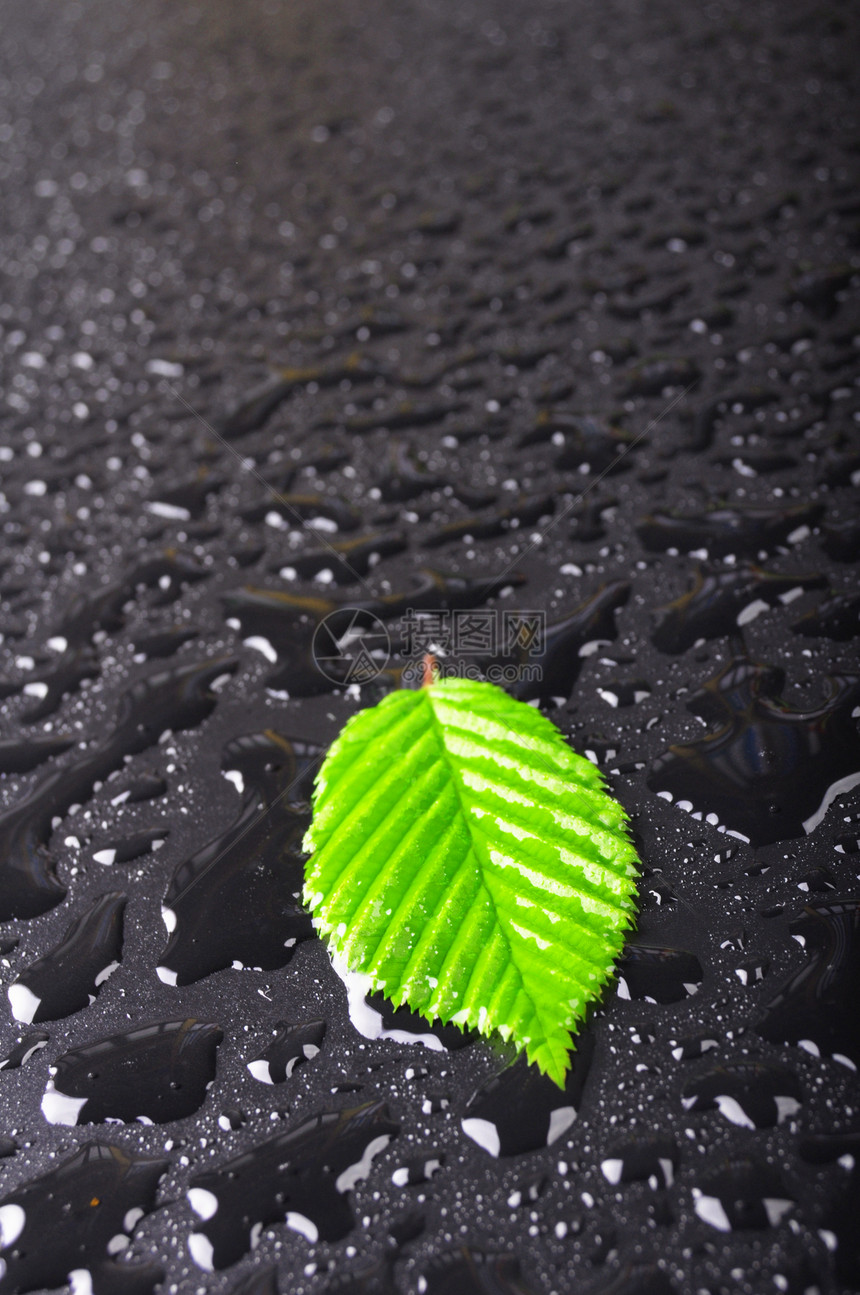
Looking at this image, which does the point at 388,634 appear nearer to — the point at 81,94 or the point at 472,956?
the point at 472,956

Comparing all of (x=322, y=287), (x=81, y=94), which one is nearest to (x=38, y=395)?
(x=322, y=287)

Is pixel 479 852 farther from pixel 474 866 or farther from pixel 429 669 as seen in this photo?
pixel 429 669

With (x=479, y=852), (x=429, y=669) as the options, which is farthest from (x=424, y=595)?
(x=479, y=852)

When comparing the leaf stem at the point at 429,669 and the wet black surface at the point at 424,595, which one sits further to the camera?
the leaf stem at the point at 429,669

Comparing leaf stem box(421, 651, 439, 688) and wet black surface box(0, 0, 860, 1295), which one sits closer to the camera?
wet black surface box(0, 0, 860, 1295)
